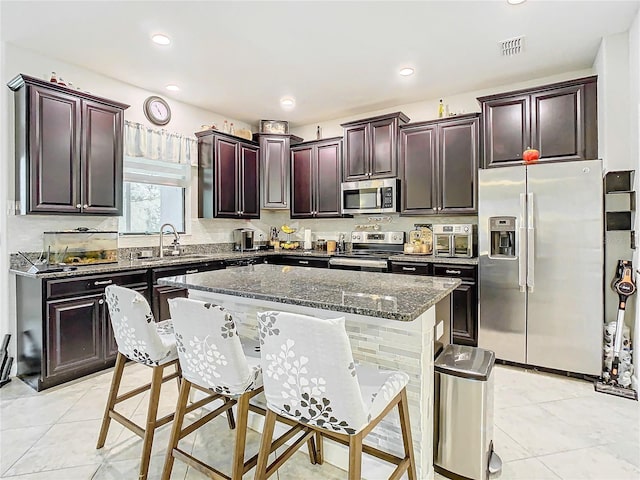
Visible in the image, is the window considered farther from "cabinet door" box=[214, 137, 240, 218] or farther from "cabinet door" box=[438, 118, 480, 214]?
"cabinet door" box=[438, 118, 480, 214]

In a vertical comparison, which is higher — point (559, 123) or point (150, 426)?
point (559, 123)

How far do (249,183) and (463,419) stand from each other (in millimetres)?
4086

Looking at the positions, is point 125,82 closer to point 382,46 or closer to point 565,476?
point 382,46

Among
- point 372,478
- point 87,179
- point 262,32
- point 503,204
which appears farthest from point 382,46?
point 372,478

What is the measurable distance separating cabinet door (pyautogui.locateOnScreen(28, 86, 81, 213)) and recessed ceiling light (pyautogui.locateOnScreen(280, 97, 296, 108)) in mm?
2227

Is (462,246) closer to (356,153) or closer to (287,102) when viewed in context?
(356,153)

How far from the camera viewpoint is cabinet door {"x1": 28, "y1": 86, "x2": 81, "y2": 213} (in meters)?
3.02

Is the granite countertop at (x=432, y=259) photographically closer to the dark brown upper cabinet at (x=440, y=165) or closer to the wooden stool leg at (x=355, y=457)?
the dark brown upper cabinet at (x=440, y=165)

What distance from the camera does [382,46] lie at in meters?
3.19

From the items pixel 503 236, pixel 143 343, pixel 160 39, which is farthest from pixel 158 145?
pixel 503 236

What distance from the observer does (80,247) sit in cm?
343

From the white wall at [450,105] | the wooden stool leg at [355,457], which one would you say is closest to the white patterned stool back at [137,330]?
the wooden stool leg at [355,457]

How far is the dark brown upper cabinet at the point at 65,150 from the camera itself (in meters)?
3.01

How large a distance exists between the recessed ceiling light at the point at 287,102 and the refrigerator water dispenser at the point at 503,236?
2777 millimetres
